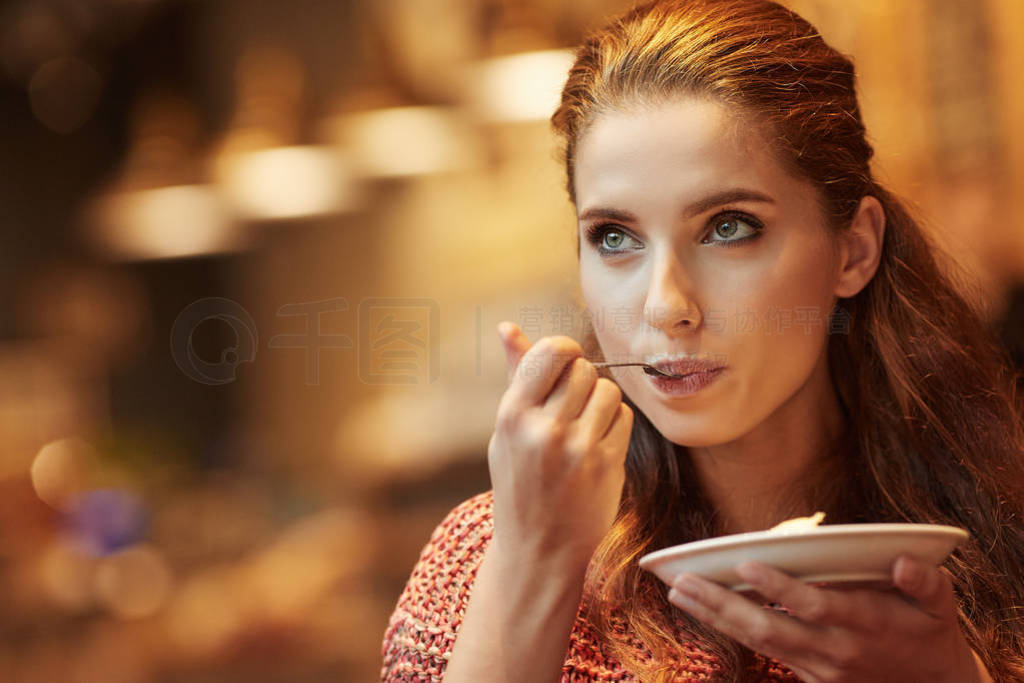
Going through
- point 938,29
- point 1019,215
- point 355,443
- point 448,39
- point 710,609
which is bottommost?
point 710,609

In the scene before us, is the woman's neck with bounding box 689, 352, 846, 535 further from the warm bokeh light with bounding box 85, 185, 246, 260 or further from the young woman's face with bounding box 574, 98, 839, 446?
the warm bokeh light with bounding box 85, 185, 246, 260

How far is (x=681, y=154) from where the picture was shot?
3.76ft

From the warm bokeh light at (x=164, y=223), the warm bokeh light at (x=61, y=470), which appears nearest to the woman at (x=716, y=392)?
the warm bokeh light at (x=61, y=470)

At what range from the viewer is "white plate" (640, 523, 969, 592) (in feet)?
2.58

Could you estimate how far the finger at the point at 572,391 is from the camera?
1005mm

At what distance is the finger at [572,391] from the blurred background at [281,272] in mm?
1461

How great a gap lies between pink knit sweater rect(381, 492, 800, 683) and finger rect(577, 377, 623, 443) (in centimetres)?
26

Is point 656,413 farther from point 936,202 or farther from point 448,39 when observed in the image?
point 448,39

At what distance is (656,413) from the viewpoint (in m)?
1.19

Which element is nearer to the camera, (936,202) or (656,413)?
(656,413)

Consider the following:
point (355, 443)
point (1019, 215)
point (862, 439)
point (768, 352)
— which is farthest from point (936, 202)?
point (355, 443)

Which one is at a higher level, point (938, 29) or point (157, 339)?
point (938, 29)

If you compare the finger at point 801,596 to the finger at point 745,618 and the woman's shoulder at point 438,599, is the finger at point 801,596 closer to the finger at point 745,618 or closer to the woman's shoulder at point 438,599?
the finger at point 745,618

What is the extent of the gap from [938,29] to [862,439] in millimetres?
1514
